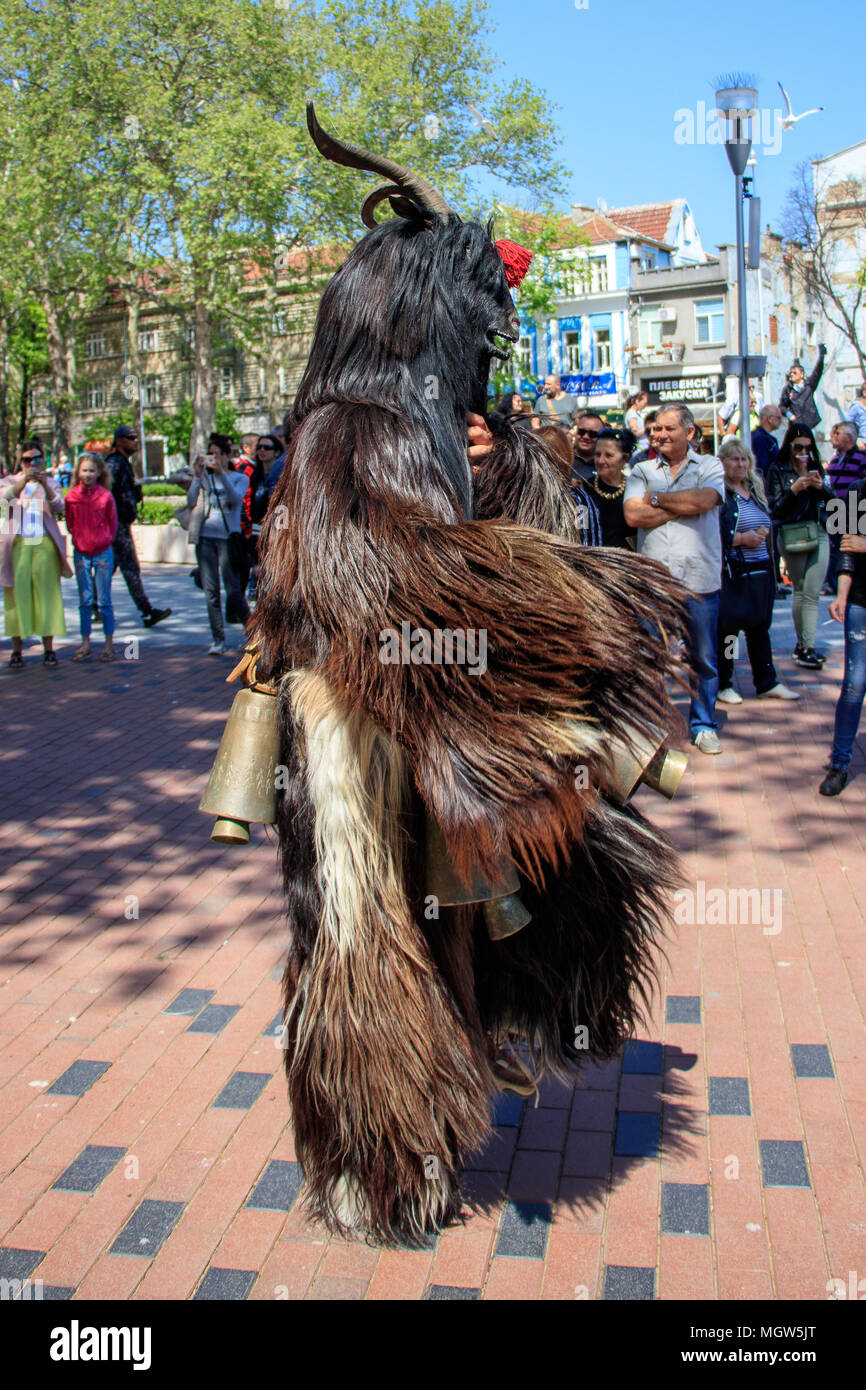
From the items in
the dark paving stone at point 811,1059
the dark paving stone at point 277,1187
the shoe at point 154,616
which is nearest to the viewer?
the dark paving stone at point 277,1187

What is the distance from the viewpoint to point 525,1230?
2.75 m

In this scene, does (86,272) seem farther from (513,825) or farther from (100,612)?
(513,825)

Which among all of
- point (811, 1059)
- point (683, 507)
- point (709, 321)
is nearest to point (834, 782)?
point (683, 507)

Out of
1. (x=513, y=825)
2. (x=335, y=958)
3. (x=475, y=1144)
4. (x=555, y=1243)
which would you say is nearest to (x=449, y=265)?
(x=513, y=825)

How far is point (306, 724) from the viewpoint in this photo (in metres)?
2.21

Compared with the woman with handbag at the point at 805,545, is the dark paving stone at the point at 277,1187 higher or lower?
lower

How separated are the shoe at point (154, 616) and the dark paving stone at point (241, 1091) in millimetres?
9348

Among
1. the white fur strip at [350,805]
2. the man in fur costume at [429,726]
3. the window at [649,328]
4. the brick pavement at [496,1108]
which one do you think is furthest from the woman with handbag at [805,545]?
the window at [649,328]

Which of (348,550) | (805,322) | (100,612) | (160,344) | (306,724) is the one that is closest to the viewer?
(348,550)

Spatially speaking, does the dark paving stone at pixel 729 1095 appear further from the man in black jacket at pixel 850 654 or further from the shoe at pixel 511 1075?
the man in black jacket at pixel 850 654

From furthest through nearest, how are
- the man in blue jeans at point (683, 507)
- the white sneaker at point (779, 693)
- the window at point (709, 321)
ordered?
1. the window at point (709, 321)
2. the white sneaker at point (779, 693)
3. the man in blue jeans at point (683, 507)

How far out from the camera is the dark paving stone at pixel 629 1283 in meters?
2.51

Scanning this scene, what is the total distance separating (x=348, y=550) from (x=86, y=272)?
141 feet

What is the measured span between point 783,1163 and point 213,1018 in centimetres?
188
